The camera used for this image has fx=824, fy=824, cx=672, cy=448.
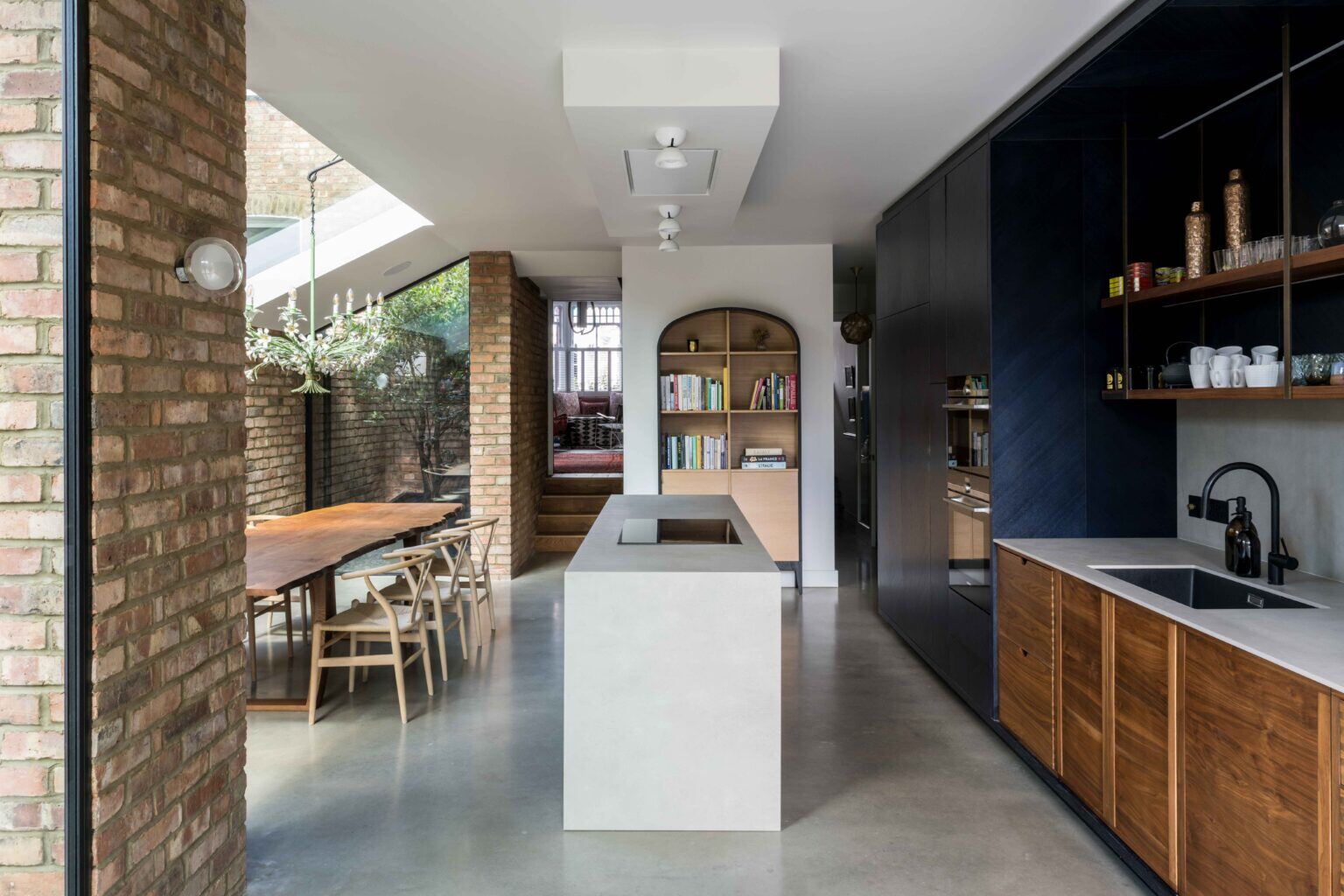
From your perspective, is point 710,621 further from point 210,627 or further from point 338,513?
point 338,513

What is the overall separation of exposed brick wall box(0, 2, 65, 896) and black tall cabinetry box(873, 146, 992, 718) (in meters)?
3.36

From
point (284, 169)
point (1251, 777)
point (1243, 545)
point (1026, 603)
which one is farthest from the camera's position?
point (284, 169)

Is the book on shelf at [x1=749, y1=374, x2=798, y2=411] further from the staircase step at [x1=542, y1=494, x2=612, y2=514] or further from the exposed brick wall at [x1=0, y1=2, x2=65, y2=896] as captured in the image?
the exposed brick wall at [x1=0, y1=2, x2=65, y2=896]

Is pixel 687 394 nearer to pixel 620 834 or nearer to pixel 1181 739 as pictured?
pixel 620 834

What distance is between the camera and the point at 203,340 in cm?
231

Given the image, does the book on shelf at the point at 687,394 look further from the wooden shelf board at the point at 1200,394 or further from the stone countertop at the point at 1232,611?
the wooden shelf board at the point at 1200,394

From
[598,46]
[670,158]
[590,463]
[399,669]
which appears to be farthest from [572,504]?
[598,46]

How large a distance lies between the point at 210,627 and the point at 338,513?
3.66 metres

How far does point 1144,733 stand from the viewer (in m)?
2.50

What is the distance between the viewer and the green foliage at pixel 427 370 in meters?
7.74

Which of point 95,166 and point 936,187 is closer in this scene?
point 95,166

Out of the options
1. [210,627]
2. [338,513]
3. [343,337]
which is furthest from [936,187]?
[338,513]

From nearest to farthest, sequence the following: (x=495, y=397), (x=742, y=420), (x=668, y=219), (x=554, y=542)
A: (x=668, y=219) < (x=742, y=420) < (x=495, y=397) < (x=554, y=542)

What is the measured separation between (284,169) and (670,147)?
373 centimetres
